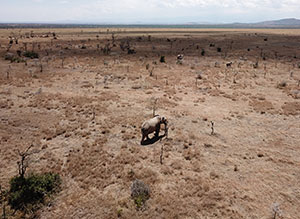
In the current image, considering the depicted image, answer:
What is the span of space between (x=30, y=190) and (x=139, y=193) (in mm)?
3883

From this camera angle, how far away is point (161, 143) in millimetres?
11047

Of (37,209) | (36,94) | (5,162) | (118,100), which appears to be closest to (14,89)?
(36,94)

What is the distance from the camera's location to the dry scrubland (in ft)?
24.3

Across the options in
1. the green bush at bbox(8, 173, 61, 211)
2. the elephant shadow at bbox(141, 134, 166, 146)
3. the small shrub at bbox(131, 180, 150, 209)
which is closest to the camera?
the green bush at bbox(8, 173, 61, 211)

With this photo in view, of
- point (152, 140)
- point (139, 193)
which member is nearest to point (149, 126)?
point (152, 140)

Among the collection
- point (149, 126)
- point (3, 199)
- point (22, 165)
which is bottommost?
point (3, 199)

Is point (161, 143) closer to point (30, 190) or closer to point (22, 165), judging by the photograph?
point (30, 190)

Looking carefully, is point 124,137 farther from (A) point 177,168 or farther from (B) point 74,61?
(B) point 74,61

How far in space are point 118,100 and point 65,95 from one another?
4739 millimetres

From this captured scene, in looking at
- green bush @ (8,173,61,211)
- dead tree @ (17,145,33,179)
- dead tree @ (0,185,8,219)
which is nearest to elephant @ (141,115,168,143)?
green bush @ (8,173,61,211)

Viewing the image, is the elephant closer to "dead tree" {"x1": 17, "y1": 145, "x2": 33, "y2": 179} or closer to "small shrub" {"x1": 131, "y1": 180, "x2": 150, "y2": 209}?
"small shrub" {"x1": 131, "y1": 180, "x2": 150, "y2": 209}

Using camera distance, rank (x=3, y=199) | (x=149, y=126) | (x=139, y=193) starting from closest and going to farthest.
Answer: (x=3, y=199) → (x=139, y=193) → (x=149, y=126)

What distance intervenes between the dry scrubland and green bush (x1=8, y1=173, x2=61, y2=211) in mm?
405

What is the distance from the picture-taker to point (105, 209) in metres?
7.11
